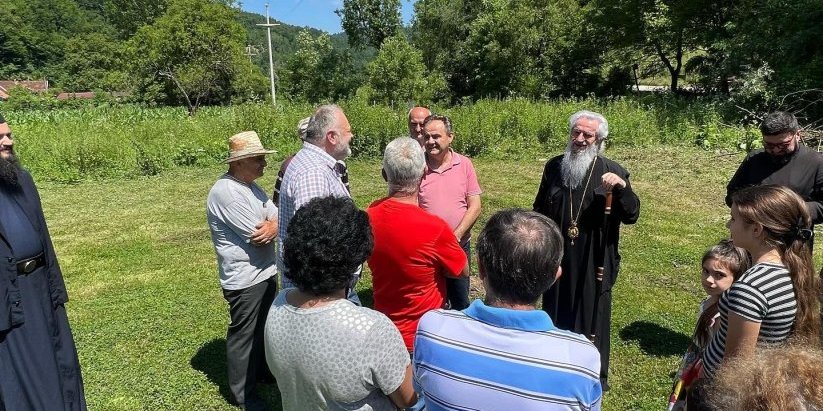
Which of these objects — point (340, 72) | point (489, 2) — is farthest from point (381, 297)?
point (340, 72)

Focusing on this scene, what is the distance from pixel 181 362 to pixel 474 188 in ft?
8.98

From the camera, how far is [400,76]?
108 ft

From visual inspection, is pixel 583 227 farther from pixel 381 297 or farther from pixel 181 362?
pixel 181 362

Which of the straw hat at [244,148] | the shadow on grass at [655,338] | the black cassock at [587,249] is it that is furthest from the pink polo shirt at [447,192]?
the shadow on grass at [655,338]

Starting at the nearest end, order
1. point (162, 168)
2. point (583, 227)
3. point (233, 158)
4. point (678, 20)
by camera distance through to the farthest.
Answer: point (233, 158), point (583, 227), point (162, 168), point (678, 20)

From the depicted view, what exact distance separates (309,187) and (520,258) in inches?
61.0

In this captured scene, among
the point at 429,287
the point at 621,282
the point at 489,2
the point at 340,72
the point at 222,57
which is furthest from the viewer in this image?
the point at 340,72

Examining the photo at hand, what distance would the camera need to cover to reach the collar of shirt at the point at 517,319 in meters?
1.45

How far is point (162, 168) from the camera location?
12219mm

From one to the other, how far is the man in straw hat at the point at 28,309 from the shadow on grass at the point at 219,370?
1.16m

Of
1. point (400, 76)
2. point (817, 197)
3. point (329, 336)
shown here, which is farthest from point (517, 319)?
point (400, 76)

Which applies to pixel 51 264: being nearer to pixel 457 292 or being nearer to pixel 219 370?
pixel 219 370

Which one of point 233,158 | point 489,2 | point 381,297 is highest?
point 489,2

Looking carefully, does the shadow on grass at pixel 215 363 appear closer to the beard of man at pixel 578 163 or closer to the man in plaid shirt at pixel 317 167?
the man in plaid shirt at pixel 317 167
